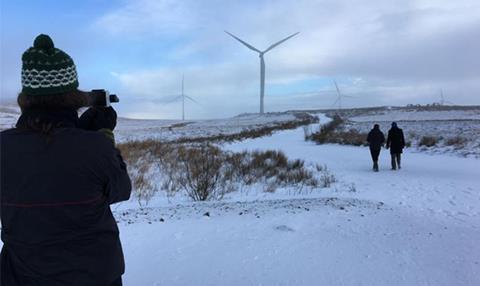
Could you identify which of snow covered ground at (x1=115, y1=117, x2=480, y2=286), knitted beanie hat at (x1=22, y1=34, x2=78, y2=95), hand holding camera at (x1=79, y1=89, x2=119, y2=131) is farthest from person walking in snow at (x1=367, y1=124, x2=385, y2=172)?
knitted beanie hat at (x1=22, y1=34, x2=78, y2=95)

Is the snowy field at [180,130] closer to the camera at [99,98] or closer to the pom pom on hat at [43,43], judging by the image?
the camera at [99,98]

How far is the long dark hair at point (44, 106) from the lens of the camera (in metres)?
2.12

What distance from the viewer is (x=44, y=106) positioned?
7.11ft

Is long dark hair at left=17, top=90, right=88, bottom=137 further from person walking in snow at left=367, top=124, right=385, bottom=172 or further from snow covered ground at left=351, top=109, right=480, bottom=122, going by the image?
snow covered ground at left=351, top=109, right=480, bottom=122

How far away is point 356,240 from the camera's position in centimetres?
625

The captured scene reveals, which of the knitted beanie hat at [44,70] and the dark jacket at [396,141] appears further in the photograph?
the dark jacket at [396,141]

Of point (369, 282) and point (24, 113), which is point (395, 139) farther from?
point (24, 113)

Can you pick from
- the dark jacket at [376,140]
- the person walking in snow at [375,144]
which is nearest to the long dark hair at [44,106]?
the person walking in snow at [375,144]

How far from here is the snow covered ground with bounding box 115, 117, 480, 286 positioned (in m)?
4.91

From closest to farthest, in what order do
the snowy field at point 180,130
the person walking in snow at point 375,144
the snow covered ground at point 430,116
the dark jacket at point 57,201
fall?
the dark jacket at point 57,201 → the person walking in snow at point 375,144 → the snowy field at point 180,130 → the snow covered ground at point 430,116

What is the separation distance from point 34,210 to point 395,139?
54.5 feet

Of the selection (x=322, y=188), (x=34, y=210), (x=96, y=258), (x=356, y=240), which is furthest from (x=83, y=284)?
(x=322, y=188)

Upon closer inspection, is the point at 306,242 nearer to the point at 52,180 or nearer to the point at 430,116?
the point at 52,180

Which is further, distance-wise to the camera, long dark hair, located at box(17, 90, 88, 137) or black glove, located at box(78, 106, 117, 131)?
black glove, located at box(78, 106, 117, 131)
